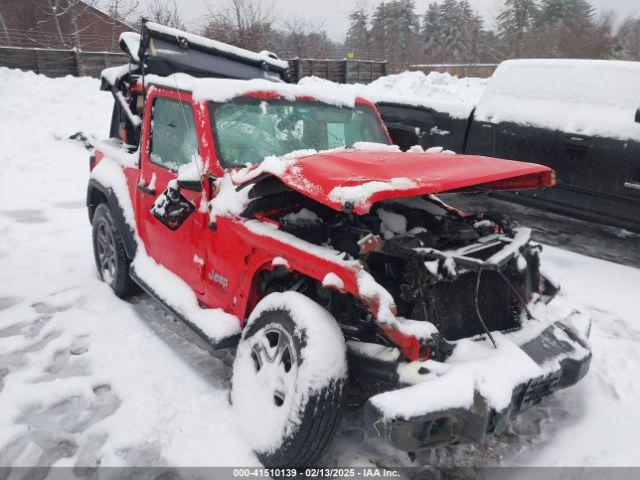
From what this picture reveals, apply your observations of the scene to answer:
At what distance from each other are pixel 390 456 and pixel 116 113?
396 cm

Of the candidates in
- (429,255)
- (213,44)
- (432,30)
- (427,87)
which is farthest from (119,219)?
(432,30)

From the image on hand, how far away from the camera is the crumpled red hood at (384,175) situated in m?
2.03

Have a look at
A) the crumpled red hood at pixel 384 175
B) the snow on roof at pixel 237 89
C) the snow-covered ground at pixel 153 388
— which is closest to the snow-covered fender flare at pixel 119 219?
the snow-covered ground at pixel 153 388

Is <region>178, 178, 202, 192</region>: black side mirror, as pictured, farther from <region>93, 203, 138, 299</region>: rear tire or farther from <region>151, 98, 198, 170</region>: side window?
<region>93, 203, 138, 299</region>: rear tire

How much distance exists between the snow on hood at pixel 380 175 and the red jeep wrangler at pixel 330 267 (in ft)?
0.04

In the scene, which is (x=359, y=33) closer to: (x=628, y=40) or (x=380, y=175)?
(x=628, y=40)

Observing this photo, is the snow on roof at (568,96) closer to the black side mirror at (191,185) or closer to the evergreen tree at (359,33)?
the black side mirror at (191,185)

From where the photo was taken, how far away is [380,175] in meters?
2.23

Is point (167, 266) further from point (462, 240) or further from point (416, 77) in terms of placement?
point (416, 77)

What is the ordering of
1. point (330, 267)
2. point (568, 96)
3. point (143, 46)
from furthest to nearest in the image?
point (568, 96) → point (143, 46) → point (330, 267)

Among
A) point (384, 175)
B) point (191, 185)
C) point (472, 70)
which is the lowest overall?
point (191, 185)

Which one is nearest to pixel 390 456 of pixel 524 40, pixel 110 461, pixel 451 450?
pixel 451 450

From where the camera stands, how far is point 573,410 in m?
2.83

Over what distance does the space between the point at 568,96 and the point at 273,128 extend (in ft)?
13.5
